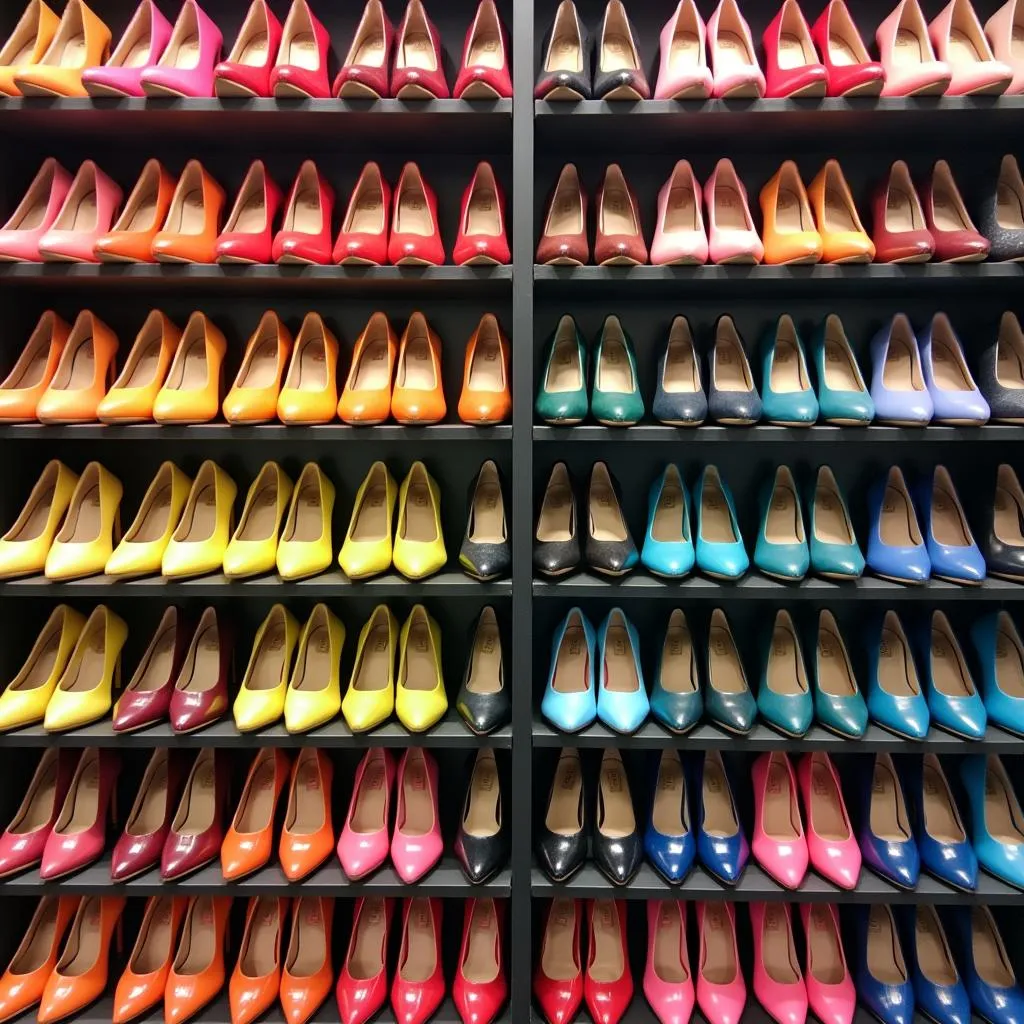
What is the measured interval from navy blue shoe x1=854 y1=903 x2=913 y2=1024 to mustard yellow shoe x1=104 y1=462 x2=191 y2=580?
181 centimetres

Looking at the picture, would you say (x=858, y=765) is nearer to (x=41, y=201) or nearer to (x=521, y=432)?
(x=521, y=432)

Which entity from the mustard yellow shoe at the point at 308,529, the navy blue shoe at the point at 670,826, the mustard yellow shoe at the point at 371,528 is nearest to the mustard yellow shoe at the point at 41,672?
the mustard yellow shoe at the point at 308,529

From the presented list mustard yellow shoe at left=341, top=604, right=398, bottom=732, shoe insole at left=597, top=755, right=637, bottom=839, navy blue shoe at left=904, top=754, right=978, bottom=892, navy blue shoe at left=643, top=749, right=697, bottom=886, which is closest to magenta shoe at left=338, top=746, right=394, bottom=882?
mustard yellow shoe at left=341, top=604, right=398, bottom=732

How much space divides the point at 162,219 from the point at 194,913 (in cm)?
159

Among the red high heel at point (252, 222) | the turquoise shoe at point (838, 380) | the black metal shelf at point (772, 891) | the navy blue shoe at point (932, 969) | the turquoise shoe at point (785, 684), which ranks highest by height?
the red high heel at point (252, 222)

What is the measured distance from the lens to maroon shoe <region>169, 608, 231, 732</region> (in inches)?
52.7

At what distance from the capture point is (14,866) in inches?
52.9

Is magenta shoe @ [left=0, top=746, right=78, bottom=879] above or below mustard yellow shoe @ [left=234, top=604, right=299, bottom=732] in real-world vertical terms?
below

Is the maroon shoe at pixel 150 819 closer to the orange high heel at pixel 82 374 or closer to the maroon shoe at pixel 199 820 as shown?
the maroon shoe at pixel 199 820

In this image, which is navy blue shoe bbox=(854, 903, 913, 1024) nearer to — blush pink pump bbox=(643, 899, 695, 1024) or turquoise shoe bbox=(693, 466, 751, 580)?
blush pink pump bbox=(643, 899, 695, 1024)

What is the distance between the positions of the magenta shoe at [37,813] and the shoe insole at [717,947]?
4.92 feet

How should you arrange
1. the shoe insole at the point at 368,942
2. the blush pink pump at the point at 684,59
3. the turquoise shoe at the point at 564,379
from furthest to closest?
the shoe insole at the point at 368,942 < the turquoise shoe at the point at 564,379 < the blush pink pump at the point at 684,59

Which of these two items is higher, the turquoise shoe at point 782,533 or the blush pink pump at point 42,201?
the blush pink pump at point 42,201

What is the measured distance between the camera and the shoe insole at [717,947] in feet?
4.61
